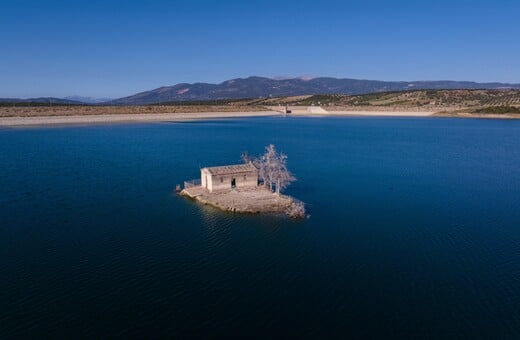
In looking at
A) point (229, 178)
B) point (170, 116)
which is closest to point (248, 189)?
point (229, 178)

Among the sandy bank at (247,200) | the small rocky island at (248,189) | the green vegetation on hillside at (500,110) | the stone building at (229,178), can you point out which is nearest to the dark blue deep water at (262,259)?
the sandy bank at (247,200)

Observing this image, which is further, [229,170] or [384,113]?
[384,113]

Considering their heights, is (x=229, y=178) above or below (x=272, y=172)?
below

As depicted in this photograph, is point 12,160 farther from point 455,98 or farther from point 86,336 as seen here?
point 455,98

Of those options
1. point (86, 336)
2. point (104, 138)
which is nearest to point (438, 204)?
point (86, 336)

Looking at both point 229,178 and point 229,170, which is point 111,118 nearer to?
point 229,170

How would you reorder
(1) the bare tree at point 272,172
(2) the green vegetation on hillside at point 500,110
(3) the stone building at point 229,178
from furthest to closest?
1. (2) the green vegetation on hillside at point 500,110
2. (3) the stone building at point 229,178
3. (1) the bare tree at point 272,172

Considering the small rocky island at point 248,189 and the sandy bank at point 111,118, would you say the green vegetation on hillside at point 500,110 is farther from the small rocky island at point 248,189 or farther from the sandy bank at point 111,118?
the small rocky island at point 248,189
